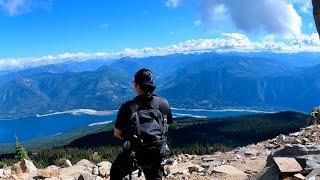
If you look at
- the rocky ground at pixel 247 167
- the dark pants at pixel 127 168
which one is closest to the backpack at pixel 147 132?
the dark pants at pixel 127 168

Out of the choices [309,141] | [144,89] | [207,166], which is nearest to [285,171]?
[144,89]

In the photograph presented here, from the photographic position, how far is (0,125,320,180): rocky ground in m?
11.5

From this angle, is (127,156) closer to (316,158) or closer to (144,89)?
(144,89)

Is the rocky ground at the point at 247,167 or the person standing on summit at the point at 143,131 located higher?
the person standing on summit at the point at 143,131

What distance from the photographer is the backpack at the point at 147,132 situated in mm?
8883

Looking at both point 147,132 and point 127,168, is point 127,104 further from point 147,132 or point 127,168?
point 127,168

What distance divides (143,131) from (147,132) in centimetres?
8

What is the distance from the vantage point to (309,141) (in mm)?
20203

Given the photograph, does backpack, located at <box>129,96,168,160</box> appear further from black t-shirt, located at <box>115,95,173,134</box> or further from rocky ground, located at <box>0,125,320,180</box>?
rocky ground, located at <box>0,125,320,180</box>

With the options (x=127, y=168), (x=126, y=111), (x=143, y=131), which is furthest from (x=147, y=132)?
(x=127, y=168)

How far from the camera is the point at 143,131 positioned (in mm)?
8945

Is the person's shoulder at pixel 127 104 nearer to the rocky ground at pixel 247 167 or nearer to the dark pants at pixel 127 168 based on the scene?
the dark pants at pixel 127 168

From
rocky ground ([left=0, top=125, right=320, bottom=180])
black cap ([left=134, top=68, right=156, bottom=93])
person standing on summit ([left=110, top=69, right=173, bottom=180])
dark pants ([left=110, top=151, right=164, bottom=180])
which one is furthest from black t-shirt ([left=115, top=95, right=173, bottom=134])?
rocky ground ([left=0, top=125, right=320, bottom=180])

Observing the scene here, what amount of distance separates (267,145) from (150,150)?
47.2 feet
